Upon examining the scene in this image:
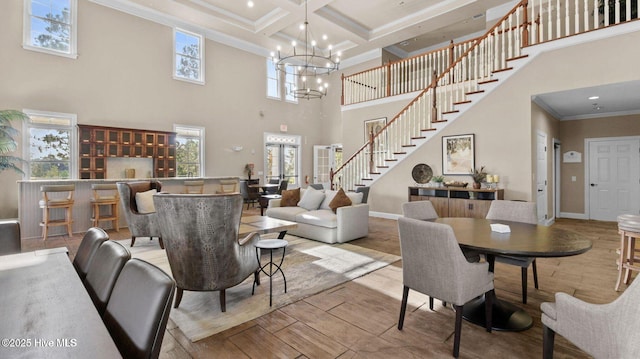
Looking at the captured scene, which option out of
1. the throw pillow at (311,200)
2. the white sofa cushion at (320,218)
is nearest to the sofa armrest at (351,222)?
the white sofa cushion at (320,218)

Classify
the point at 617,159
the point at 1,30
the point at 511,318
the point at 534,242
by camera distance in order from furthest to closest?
the point at 617,159
the point at 1,30
the point at 511,318
the point at 534,242

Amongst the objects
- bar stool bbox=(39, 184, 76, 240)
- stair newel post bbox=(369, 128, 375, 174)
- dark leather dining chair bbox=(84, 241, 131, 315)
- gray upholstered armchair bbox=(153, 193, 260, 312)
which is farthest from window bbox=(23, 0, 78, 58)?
dark leather dining chair bbox=(84, 241, 131, 315)

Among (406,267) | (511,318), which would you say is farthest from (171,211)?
(511,318)

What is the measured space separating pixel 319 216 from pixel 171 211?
298 centimetres

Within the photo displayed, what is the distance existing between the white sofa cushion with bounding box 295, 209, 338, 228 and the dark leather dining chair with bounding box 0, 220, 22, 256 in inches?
145

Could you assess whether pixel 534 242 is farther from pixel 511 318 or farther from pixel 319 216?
pixel 319 216

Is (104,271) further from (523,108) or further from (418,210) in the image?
(523,108)

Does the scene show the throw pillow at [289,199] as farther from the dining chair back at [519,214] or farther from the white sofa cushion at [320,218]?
the dining chair back at [519,214]

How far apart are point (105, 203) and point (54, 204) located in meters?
0.78

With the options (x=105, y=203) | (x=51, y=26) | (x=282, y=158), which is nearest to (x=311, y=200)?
(x=105, y=203)

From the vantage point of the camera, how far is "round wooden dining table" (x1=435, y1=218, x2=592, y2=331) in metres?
1.99

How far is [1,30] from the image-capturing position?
20.5 ft

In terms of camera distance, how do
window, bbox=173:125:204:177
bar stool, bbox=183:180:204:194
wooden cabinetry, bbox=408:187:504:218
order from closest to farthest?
wooden cabinetry, bbox=408:187:504:218, bar stool, bbox=183:180:204:194, window, bbox=173:125:204:177

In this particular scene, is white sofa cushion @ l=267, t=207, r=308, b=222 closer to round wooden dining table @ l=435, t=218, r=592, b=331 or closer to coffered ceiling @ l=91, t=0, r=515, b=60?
round wooden dining table @ l=435, t=218, r=592, b=331
